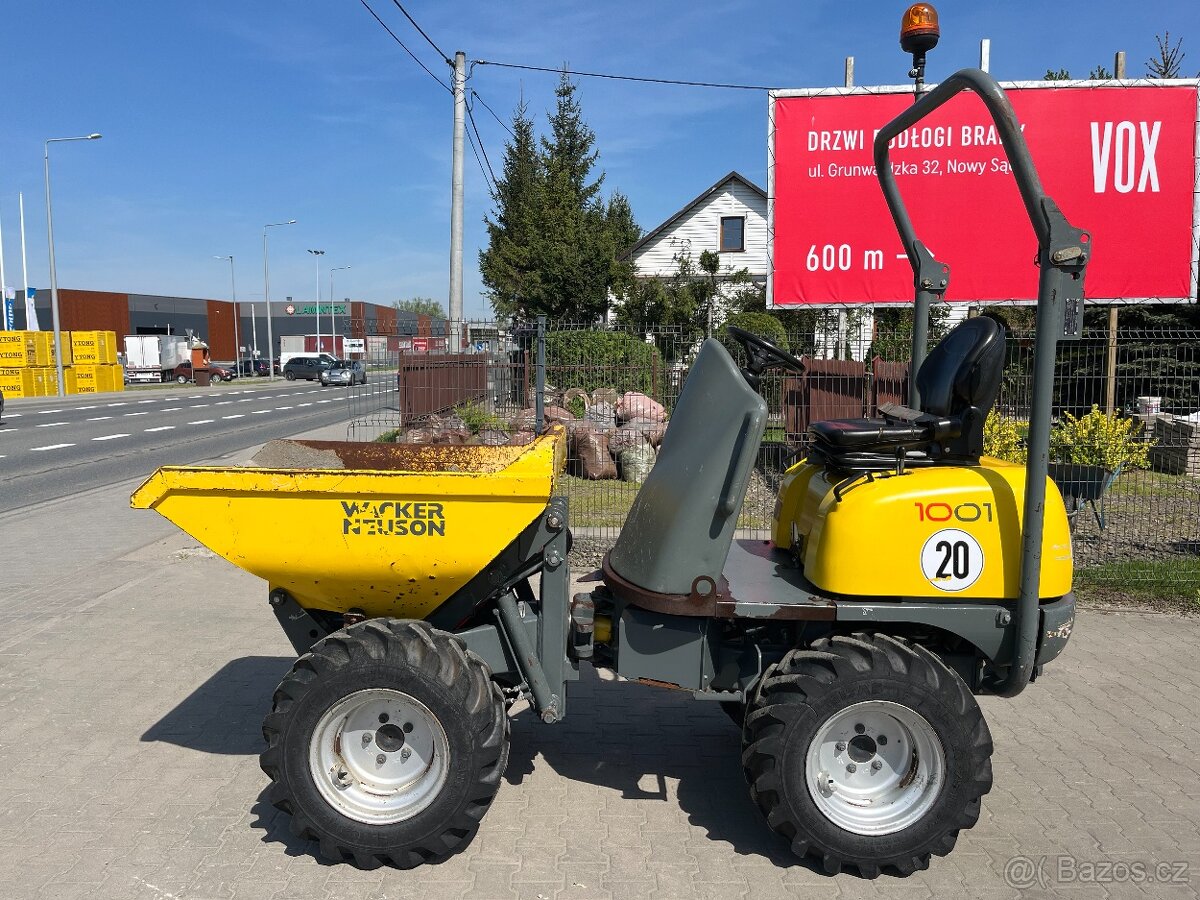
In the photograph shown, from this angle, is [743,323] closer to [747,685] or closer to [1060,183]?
[1060,183]

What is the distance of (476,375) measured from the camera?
988 cm

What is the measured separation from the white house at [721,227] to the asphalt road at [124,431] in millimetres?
14630

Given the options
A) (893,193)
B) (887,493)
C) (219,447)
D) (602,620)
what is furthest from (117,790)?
(219,447)

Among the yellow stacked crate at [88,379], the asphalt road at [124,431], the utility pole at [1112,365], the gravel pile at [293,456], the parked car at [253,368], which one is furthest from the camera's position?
the parked car at [253,368]

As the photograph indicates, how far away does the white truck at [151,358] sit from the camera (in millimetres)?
51875

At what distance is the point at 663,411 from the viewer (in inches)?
374

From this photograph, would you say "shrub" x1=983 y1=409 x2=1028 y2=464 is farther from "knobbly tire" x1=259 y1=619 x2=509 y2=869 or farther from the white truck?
the white truck

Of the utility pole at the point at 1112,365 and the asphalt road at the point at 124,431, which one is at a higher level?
the utility pole at the point at 1112,365

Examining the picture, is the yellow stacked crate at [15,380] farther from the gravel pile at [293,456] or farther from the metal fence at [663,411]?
the gravel pile at [293,456]

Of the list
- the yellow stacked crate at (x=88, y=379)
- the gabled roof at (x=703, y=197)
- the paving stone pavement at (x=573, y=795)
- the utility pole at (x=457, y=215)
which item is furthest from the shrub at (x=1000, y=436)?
the yellow stacked crate at (x=88, y=379)

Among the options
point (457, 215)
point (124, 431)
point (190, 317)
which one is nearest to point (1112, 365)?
point (457, 215)

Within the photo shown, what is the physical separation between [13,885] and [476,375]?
283 inches

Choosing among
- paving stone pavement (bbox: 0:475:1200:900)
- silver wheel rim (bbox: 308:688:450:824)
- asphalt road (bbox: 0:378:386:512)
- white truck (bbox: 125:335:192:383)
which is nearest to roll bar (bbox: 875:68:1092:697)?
paving stone pavement (bbox: 0:475:1200:900)

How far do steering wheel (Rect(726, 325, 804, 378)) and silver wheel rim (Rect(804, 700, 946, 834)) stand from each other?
4.39ft
